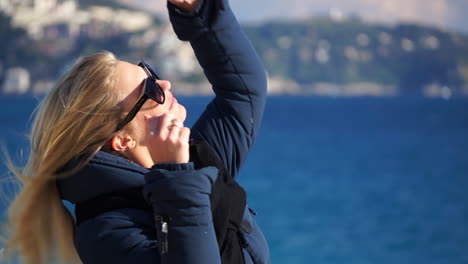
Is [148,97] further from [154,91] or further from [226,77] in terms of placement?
[226,77]

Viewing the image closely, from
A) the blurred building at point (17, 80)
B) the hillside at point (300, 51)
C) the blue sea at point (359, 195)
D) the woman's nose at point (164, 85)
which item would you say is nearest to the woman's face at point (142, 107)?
the woman's nose at point (164, 85)

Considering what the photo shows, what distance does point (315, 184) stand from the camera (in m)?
33.8

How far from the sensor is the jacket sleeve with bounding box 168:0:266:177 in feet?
6.23

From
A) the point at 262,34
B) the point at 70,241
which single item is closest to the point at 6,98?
the point at 262,34

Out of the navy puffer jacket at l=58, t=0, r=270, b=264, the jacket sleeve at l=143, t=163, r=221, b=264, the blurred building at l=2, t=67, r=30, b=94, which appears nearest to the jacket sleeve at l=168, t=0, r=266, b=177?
the navy puffer jacket at l=58, t=0, r=270, b=264

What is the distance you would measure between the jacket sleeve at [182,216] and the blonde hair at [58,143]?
240mm

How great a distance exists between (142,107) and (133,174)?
0.19 m

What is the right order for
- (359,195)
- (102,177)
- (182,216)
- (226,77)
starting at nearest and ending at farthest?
(182,216) → (102,177) → (226,77) → (359,195)

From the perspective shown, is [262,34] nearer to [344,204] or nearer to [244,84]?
[344,204]

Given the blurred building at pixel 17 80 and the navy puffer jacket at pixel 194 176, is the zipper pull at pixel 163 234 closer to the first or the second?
the navy puffer jacket at pixel 194 176

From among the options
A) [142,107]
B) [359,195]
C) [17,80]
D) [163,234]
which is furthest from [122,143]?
[17,80]

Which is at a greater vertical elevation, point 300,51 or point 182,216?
point 182,216

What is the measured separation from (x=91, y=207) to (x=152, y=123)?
26 cm

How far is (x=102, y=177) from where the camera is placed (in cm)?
167
